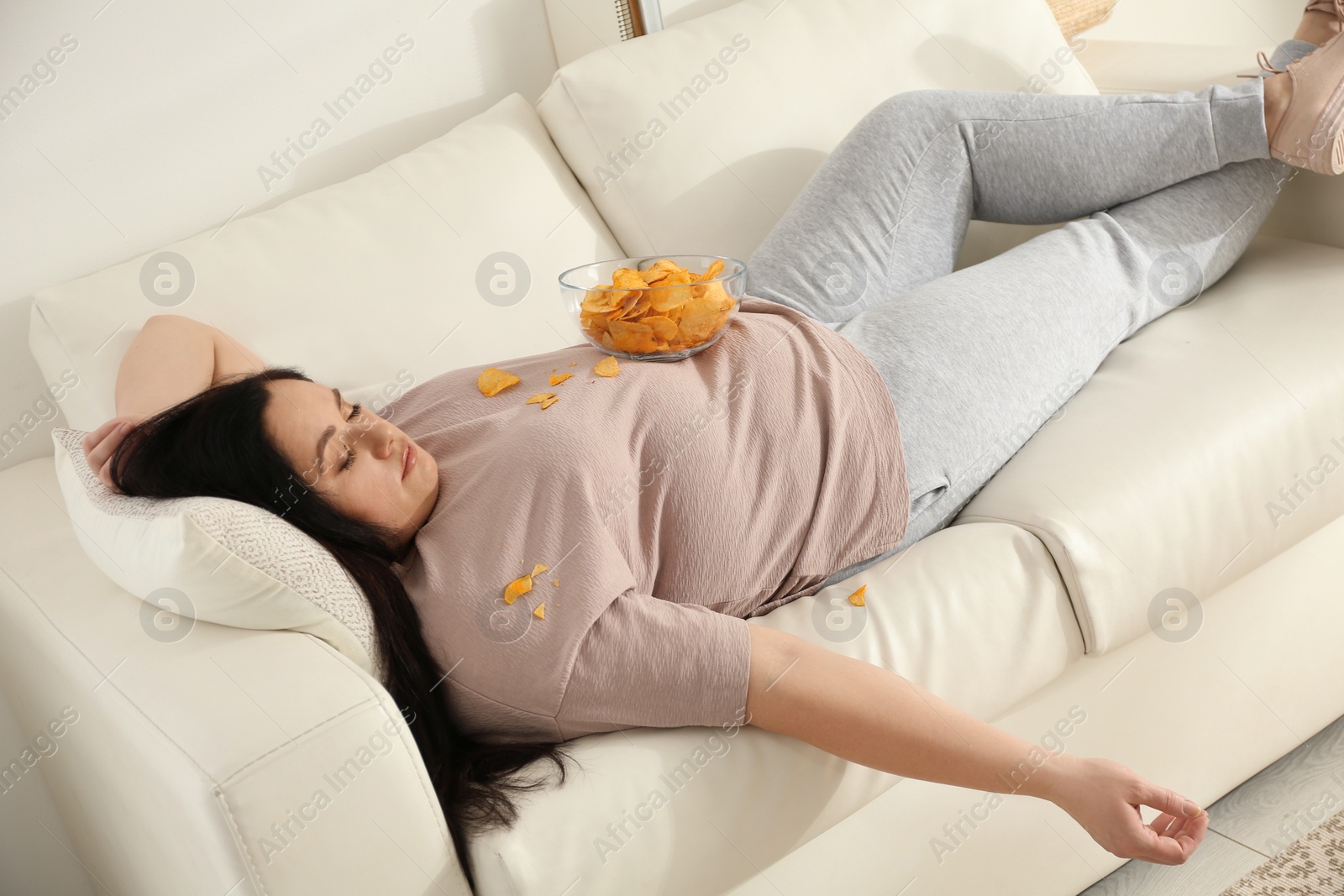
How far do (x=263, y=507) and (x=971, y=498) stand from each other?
2.54 ft

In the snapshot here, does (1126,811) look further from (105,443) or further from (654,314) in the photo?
(105,443)

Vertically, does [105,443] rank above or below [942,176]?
above

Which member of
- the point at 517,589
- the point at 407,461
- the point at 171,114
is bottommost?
the point at 517,589

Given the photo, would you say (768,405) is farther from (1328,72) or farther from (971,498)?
(1328,72)

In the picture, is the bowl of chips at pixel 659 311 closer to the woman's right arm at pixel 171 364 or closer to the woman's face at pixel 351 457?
the woman's face at pixel 351 457

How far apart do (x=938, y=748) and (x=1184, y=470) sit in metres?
0.47

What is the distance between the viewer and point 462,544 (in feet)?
3.06

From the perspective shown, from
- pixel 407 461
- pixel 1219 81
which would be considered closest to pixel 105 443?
pixel 407 461

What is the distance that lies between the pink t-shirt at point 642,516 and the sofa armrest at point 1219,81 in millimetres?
803

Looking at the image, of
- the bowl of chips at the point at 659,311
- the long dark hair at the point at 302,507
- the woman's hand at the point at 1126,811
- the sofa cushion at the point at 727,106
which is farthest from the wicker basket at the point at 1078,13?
the long dark hair at the point at 302,507

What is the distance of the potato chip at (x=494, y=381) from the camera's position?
1.11 meters

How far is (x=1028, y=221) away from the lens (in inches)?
57.9

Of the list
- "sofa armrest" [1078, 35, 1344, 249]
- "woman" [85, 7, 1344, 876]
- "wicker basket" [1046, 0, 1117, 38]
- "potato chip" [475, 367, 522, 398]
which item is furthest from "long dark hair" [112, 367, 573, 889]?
"wicker basket" [1046, 0, 1117, 38]

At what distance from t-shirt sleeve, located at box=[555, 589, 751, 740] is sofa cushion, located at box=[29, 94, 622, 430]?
52cm
